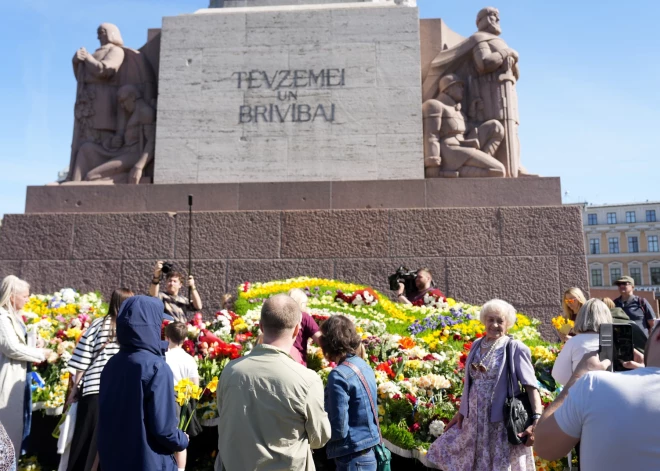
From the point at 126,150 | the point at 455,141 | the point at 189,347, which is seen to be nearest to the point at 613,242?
the point at 455,141

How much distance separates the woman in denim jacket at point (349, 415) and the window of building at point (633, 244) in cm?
7110

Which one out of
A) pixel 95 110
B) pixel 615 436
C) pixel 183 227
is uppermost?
pixel 95 110

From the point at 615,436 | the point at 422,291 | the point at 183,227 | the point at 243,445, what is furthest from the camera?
the point at 183,227

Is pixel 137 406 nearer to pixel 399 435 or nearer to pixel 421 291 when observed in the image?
pixel 399 435

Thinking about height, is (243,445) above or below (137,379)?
below

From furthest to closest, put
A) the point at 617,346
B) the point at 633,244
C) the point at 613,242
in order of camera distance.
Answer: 1. the point at 613,242
2. the point at 633,244
3. the point at 617,346

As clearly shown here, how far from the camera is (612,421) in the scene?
2078mm

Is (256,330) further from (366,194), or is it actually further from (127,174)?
(127,174)

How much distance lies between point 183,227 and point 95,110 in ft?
9.53

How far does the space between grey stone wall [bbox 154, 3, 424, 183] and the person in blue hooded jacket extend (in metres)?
6.88

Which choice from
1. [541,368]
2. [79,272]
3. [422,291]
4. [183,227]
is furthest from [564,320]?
[79,272]

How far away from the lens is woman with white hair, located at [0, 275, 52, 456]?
471 centimetres

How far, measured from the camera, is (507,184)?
936 centimetres

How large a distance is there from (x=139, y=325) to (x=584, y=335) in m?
2.60
